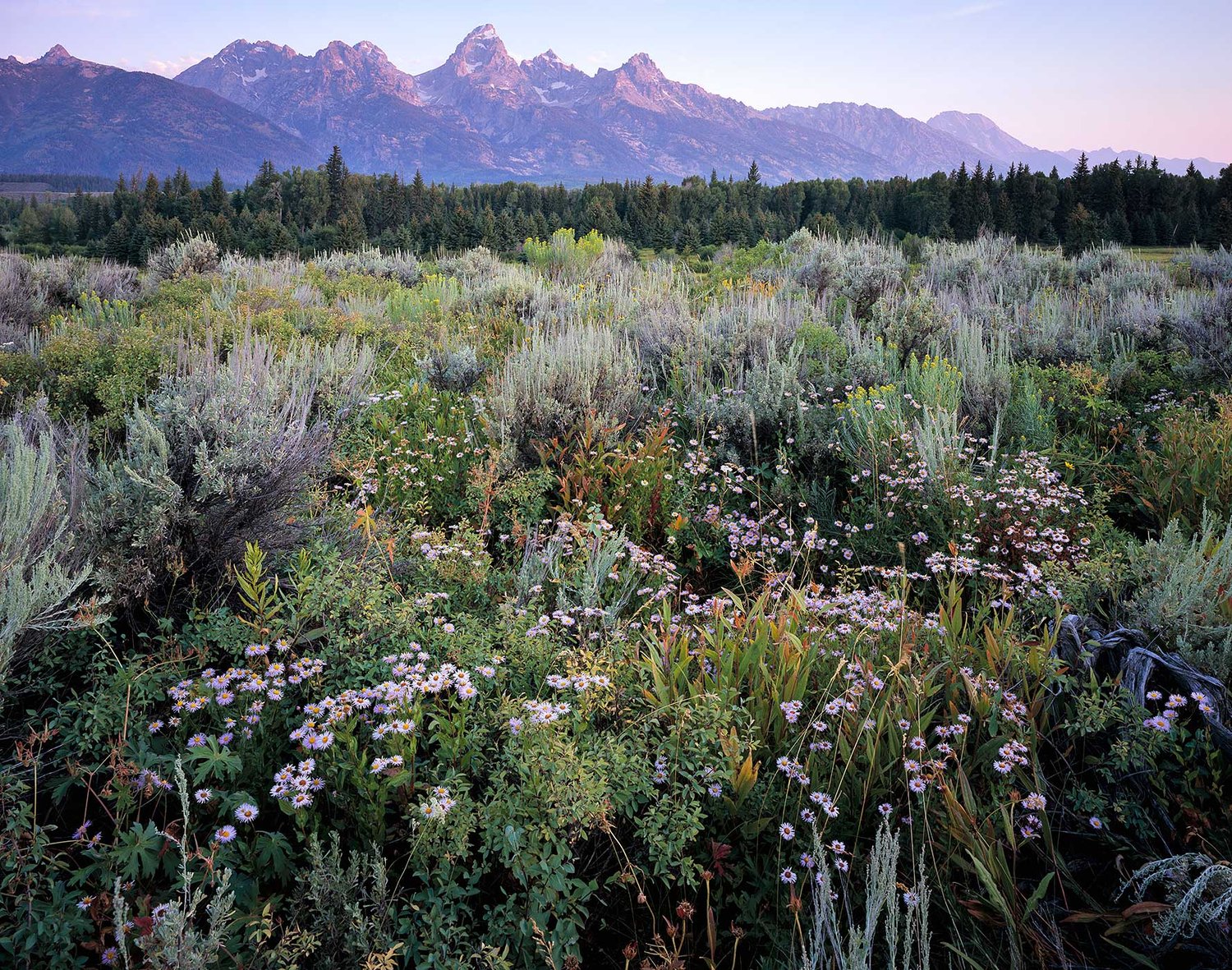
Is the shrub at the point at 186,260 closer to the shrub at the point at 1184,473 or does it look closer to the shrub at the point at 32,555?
the shrub at the point at 32,555

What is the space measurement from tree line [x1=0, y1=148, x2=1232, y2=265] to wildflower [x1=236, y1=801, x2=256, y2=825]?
105 ft

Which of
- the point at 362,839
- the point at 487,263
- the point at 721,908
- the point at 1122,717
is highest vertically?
the point at 487,263

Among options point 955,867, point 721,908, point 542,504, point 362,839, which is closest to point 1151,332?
point 542,504

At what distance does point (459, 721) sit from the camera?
2.16m

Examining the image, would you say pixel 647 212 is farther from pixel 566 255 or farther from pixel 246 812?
pixel 246 812

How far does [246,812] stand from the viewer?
1.94 m

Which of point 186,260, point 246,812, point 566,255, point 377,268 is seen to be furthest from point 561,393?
point 186,260

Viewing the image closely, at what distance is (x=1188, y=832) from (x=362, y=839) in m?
2.40

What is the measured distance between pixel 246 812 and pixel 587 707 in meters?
1.01

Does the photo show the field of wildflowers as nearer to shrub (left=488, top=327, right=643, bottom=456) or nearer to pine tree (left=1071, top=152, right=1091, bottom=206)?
shrub (left=488, top=327, right=643, bottom=456)

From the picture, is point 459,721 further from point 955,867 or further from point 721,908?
point 955,867

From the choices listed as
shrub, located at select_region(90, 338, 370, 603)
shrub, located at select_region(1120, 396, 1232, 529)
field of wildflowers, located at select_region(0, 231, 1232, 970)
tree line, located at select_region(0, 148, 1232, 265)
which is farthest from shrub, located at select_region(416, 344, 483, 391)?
tree line, located at select_region(0, 148, 1232, 265)

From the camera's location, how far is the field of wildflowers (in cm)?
189

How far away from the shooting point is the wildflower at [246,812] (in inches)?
75.1
